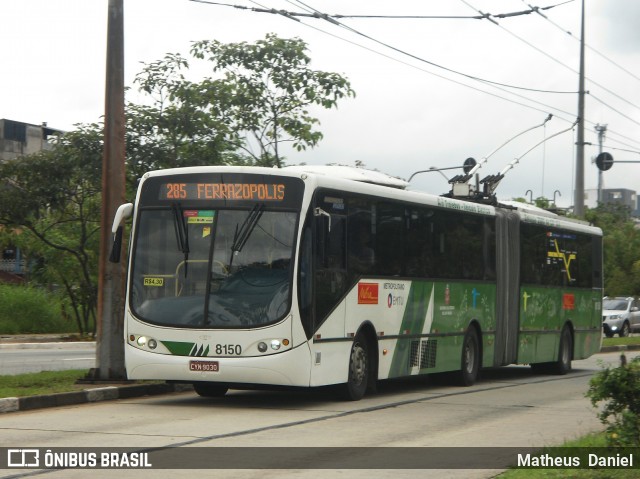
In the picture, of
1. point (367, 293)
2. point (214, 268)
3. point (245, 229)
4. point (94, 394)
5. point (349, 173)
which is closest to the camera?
point (214, 268)

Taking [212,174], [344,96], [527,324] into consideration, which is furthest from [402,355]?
[344,96]

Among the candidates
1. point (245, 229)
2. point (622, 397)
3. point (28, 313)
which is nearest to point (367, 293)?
point (245, 229)

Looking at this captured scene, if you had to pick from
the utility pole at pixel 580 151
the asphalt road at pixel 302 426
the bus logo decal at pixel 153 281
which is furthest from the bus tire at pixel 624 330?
the bus logo decal at pixel 153 281

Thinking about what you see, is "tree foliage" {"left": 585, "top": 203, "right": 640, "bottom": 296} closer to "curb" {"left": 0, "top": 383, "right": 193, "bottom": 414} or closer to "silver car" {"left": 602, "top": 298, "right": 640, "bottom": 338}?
"silver car" {"left": 602, "top": 298, "right": 640, "bottom": 338}

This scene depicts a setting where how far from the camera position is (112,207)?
55.6 ft

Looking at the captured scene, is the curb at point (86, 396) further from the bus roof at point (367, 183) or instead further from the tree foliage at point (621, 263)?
the tree foliage at point (621, 263)

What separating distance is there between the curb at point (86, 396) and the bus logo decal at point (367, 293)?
10.2ft

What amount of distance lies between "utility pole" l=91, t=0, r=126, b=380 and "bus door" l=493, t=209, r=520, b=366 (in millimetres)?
7464

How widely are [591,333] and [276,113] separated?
8.36 meters

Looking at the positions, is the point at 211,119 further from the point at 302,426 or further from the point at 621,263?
the point at 621,263

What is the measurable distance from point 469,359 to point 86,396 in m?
7.48

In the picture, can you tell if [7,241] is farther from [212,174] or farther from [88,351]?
[212,174]

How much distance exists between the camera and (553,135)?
99.2ft

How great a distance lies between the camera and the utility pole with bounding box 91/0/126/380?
1691cm
